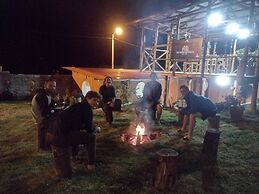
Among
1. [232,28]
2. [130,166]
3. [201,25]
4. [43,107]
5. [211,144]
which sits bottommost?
[130,166]

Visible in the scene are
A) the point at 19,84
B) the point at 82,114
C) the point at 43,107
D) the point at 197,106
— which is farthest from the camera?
the point at 19,84

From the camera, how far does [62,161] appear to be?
197 inches

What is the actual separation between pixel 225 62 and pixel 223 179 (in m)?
14.1

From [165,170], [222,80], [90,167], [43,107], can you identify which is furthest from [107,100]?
[222,80]

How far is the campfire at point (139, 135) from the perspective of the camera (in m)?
7.10

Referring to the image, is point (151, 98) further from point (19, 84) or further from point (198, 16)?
point (19, 84)

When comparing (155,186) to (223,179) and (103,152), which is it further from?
(103,152)

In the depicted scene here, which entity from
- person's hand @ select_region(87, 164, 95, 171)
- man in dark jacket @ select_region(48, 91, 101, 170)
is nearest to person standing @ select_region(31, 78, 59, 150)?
man in dark jacket @ select_region(48, 91, 101, 170)

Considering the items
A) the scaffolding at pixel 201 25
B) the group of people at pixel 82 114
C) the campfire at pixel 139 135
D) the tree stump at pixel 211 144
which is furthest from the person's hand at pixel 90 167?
the scaffolding at pixel 201 25

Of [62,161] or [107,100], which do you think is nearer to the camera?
[62,161]

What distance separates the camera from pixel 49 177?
16.7ft

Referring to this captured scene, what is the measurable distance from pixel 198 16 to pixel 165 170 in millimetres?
12216

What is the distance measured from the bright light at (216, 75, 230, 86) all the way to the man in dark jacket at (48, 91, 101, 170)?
10210mm

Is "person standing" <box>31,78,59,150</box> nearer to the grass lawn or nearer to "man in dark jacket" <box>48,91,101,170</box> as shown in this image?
the grass lawn
